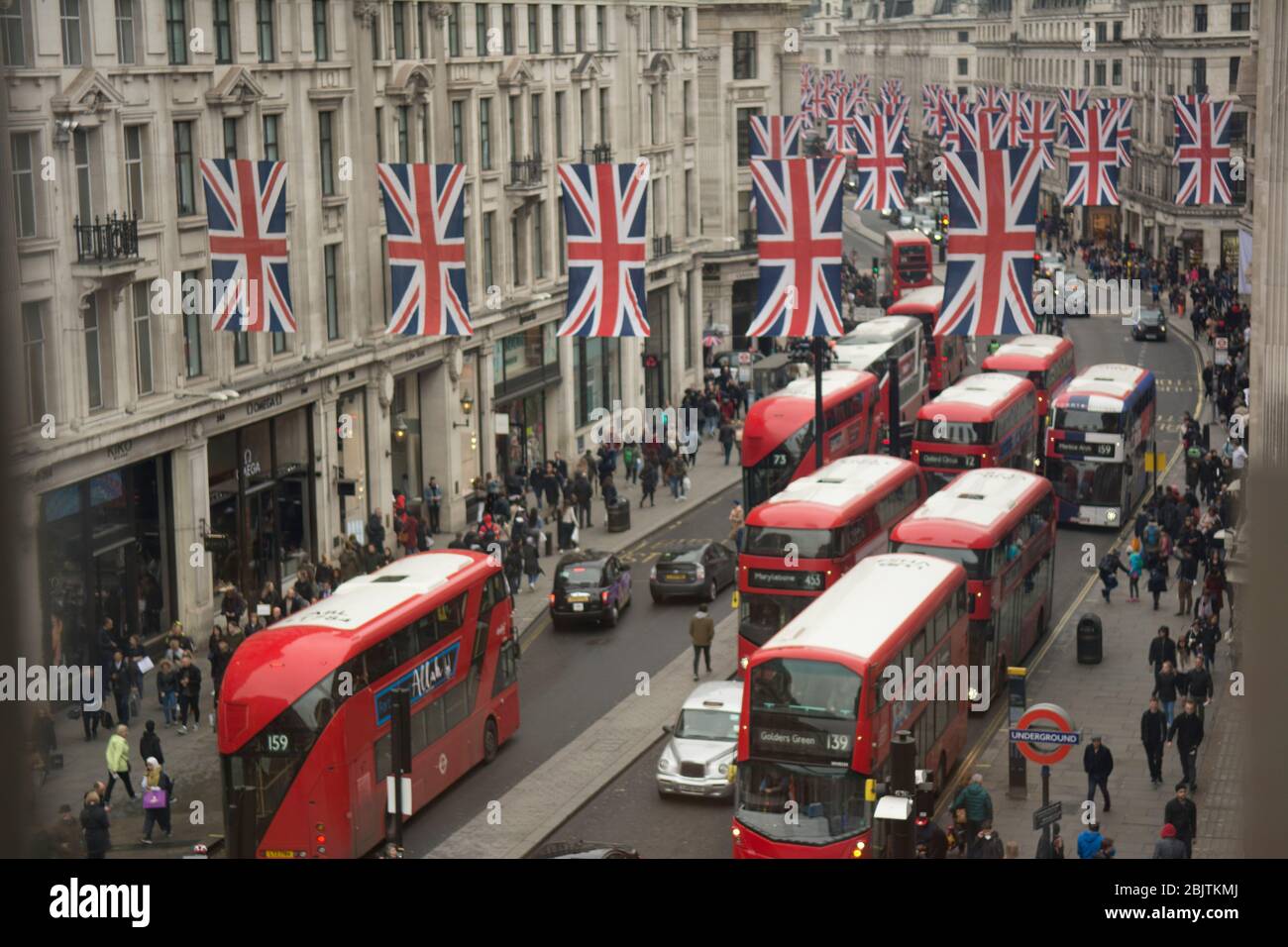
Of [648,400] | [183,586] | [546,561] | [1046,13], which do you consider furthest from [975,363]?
[1046,13]

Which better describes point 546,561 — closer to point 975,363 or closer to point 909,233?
point 975,363

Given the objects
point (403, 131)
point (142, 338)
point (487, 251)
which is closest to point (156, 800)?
point (142, 338)

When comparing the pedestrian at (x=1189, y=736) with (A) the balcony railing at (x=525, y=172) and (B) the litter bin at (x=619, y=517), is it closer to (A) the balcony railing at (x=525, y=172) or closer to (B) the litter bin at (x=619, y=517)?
(B) the litter bin at (x=619, y=517)

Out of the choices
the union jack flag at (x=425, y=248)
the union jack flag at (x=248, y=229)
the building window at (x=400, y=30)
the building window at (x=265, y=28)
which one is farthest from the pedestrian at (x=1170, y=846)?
the building window at (x=400, y=30)

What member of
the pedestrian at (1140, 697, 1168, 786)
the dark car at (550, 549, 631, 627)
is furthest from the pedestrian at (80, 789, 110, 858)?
the dark car at (550, 549, 631, 627)

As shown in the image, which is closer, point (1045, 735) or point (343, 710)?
point (1045, 735)

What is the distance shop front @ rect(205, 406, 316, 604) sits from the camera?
44.9 metres

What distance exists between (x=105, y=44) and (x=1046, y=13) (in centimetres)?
12491

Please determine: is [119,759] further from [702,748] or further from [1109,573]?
[1109,573]

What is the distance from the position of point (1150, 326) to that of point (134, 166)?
62.9m

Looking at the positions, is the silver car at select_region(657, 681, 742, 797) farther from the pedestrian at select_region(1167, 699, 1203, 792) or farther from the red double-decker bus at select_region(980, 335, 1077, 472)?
the red double-decker bus at select_region(980, 335, 1077, 472)

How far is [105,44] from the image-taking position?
3978 centimetres

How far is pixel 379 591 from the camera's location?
31344 millimetres

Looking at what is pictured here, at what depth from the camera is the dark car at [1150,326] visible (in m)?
92.6
